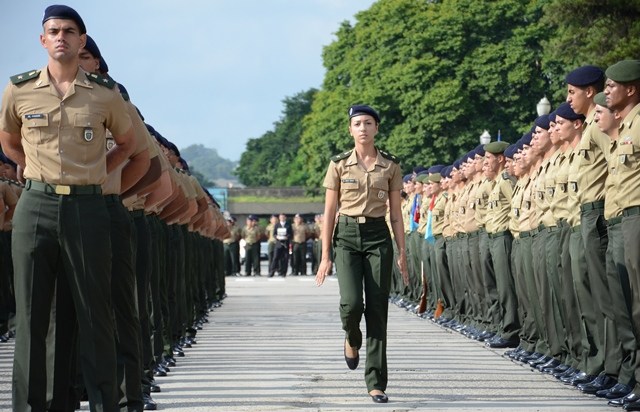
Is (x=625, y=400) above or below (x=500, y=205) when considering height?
below

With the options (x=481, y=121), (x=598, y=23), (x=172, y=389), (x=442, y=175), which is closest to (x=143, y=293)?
(x=172, y=389)

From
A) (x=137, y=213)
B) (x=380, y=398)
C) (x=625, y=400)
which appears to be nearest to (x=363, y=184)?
(x=380, y=398)

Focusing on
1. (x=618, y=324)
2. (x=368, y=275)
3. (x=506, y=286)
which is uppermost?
(x=368, y=275)

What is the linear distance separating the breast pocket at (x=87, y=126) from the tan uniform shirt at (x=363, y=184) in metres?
4.18

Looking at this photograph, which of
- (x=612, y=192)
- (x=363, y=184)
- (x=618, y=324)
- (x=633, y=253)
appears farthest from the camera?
(x=363, y=184)

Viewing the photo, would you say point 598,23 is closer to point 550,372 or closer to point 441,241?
point 441,241

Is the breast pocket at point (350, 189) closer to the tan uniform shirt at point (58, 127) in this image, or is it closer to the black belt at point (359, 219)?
the black belt at point (359, 219)

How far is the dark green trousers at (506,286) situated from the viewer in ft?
59.2

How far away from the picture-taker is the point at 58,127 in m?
8.73

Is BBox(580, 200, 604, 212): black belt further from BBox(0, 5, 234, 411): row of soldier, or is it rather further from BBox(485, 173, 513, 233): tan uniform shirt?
BBox(485, 173, 513, 233): tan uniform shirt

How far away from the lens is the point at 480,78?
70000 millimetres

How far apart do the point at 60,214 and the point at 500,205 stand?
1019 cm

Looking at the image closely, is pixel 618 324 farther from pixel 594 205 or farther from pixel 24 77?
pixel 24 77

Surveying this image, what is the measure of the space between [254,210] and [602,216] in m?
124
